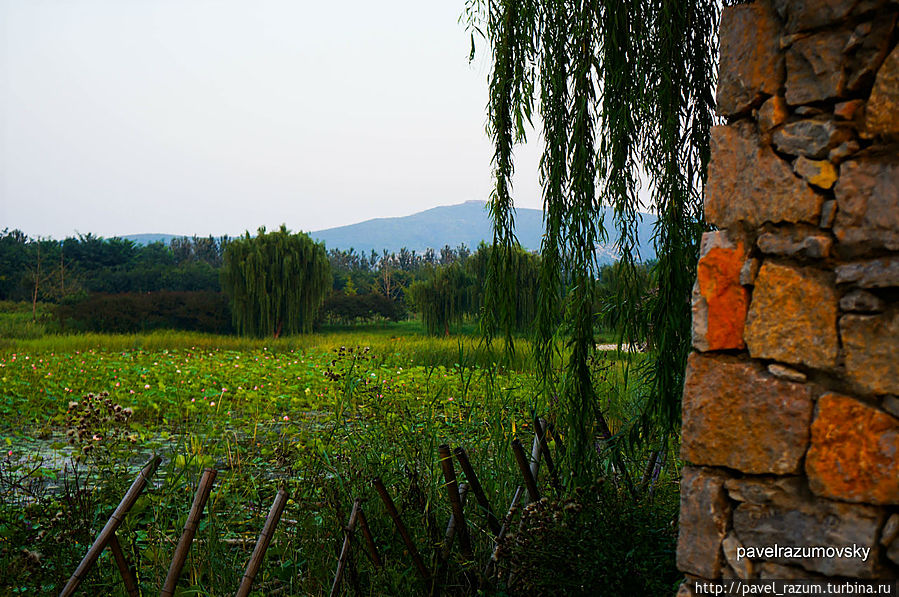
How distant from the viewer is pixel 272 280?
16781mm

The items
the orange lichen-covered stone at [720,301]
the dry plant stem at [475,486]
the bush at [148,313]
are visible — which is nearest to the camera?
the orange lichen-covered stone at [720,301]

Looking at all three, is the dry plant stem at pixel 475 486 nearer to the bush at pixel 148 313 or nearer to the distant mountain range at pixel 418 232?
the bush at pixel 148 313

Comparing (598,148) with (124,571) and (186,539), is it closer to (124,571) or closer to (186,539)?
(186,539)

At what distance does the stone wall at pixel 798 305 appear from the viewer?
3.45 ft

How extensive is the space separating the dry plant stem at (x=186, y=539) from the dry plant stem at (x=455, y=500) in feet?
2.69

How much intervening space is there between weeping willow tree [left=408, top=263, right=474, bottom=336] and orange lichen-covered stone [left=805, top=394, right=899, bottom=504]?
16107 millimetres

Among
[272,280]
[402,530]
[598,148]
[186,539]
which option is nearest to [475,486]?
[402,530]

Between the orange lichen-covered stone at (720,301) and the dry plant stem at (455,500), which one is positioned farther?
the dry plant stem at (455,500)

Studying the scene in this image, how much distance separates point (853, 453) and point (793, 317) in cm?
25

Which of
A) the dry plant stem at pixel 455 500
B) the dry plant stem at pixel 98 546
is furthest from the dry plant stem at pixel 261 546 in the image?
the dry plant stem at pixel 455 500

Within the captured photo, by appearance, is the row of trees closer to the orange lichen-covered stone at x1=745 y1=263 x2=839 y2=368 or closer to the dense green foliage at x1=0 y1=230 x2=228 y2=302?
the dense green foliage at x1=0 y1=230 x2=228 y2=302

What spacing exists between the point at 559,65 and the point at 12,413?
21.1ft

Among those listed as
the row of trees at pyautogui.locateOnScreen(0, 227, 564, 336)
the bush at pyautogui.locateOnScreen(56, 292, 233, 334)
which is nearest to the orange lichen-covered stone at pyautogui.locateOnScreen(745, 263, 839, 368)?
the row of trees at pyautogui.locateOnScreen(0, 227, 564, 336)

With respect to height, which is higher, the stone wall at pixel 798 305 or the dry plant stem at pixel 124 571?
the stone wall at pixel 798 305
